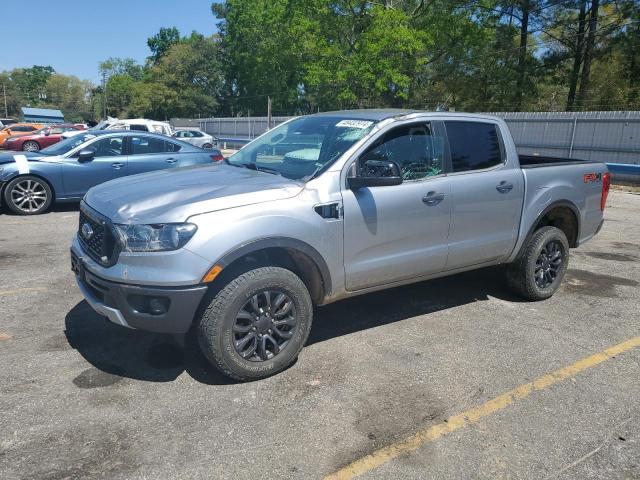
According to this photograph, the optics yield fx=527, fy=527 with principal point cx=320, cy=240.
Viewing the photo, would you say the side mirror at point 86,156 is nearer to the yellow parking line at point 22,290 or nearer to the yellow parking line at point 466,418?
the yellow parking line at point 22,290

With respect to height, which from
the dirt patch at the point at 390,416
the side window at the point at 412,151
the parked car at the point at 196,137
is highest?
the side window at the point at 412,151

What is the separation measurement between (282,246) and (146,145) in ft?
24.0

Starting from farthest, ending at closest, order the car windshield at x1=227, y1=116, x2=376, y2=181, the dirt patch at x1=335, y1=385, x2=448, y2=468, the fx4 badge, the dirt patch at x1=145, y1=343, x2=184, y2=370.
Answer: the fx4 badge, the car windshield at x1=227, y1=116, x2=376, y2=181, the dirt patch at x1=145, y1=343, x2=184, y2=370, the dirt patch at x1=335, y1=385, x2=448, y2=468

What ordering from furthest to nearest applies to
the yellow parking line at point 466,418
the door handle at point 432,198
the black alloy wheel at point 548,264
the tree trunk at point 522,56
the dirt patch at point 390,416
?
the tree trunk at point 522,56 → the black alloy wheel at point 548,264 → the door handle at point 432,198 → the dirt patch at point 390,416 → the yellow parking line at point 466,418

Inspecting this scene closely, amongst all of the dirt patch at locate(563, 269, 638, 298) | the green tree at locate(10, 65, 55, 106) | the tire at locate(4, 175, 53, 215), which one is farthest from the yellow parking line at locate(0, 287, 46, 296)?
the green tree at locate(10, 65, 55, 106)

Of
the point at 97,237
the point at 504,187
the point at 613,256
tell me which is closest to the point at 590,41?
Answer: the point at 613,256

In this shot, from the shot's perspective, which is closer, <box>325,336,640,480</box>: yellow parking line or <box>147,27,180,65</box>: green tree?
<box>325,336,640,480</box>: yellow parking line

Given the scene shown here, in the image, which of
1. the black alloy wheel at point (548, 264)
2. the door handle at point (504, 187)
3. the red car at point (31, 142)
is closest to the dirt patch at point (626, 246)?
the black alloy wheel at point (548, 264)

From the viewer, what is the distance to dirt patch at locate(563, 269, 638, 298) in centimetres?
579

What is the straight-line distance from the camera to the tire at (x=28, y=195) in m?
8.98

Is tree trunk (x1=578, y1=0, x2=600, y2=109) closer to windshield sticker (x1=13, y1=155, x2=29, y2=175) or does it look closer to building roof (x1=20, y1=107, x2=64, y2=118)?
windshield sticker (x1=13, y1=155, x2=29, y2=175)

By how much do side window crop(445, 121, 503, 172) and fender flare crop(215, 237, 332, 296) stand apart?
1.60 m

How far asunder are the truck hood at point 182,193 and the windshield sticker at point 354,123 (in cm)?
79

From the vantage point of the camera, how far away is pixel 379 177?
12.3ft
